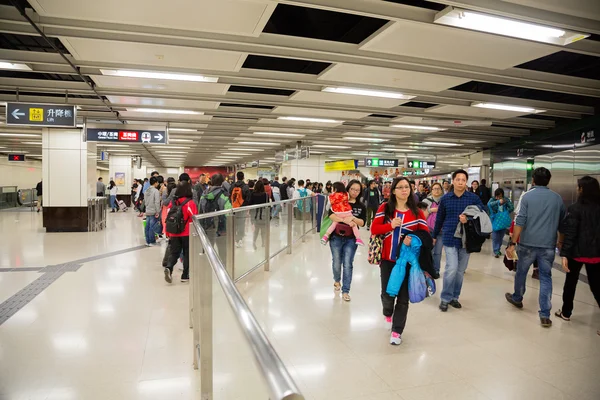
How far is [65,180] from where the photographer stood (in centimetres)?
1184

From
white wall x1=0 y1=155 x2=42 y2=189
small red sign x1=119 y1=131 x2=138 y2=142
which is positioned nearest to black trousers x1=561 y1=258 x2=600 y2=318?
small red sign x1=119 y1=131 x2=138 y2=142

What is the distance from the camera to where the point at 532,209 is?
14.5 feet

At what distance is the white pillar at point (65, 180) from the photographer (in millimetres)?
11695

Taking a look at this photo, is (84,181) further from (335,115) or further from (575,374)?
(575,374)

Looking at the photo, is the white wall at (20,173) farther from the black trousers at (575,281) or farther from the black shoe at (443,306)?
the black trousers at (575,281)

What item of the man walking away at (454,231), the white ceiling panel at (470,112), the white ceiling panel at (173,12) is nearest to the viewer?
the white ceiling panel at (173,12)

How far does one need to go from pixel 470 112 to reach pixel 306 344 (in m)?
8.51

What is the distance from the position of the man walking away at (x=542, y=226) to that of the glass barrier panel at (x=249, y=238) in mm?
3542

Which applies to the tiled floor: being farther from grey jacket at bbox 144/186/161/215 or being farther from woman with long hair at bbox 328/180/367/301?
grey jacket at bbox 144/186/161/215

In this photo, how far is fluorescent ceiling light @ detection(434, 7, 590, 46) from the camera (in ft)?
13.9

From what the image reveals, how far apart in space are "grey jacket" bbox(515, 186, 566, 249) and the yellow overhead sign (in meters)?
19.2

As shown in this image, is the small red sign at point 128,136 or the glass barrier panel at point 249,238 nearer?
the glass barrier panel at point 249,238

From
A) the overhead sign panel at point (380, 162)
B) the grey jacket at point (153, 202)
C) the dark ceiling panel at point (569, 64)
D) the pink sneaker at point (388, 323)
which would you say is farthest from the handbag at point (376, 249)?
the overhead sign panel at point (380, 162)

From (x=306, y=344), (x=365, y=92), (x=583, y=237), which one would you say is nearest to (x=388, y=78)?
(x=365, y=92)
